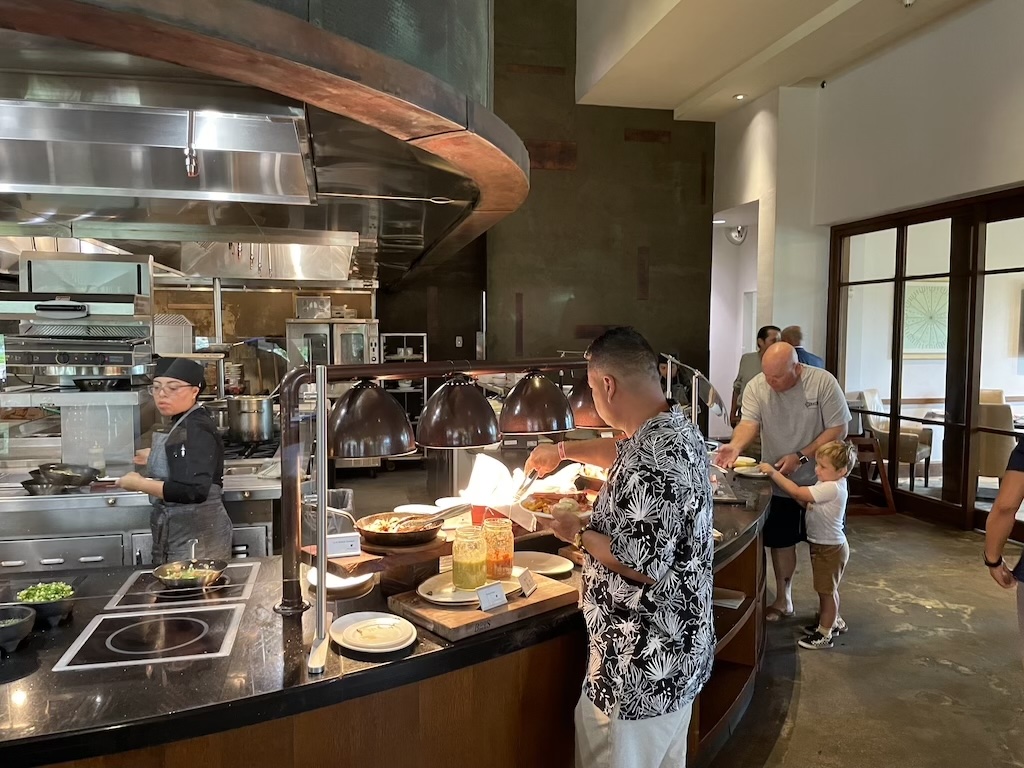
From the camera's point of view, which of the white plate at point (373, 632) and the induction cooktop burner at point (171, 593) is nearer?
the white plate at point (373, 632)

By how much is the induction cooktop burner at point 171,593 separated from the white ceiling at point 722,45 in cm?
605

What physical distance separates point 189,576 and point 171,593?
0.07 m

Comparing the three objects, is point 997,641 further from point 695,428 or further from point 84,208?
point 84,208

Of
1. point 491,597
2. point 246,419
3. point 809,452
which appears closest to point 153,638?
point 491,597

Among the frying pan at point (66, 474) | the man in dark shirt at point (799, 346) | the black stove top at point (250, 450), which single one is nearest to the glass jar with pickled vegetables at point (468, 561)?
the frying pan at point (66, 474)

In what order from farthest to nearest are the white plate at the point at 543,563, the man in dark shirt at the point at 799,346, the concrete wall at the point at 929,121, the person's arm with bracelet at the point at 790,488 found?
1. the man in dark shirt at the point at 799,346
2. the concrete wall at the point at 929,121
3. the person's arm with bracelet at the point at 790,488
4. the white plate at the point at 543,563

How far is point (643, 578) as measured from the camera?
6.22ft

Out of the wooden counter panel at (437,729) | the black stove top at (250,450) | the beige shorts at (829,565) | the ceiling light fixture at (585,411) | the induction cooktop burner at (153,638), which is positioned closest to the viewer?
the wooden counter panel at (437,729)

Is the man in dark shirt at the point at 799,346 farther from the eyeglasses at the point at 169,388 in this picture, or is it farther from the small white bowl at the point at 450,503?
the eyeglasses at the point at 169,388

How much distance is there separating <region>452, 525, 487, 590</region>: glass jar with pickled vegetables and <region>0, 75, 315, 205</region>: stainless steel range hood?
1309mm

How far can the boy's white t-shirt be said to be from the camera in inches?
158

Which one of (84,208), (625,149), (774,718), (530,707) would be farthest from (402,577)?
(625,149)

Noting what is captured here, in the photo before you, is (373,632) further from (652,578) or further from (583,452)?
(583,452)

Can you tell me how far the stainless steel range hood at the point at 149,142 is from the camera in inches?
85.6
